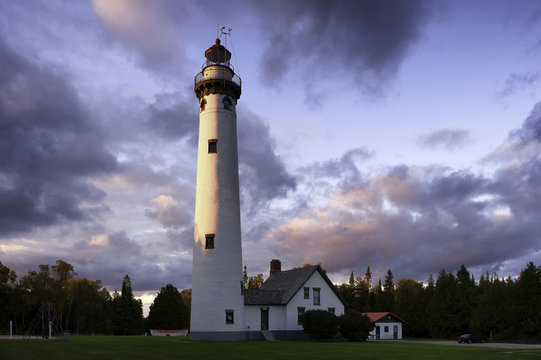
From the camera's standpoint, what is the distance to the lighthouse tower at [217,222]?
115 feet

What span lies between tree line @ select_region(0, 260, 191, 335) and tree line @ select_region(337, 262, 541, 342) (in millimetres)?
36614

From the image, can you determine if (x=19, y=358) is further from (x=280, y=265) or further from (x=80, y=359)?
(x=280, y=265)

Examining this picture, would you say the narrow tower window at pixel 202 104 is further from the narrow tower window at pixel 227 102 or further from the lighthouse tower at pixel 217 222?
the narrow tower window at pixel 227 102

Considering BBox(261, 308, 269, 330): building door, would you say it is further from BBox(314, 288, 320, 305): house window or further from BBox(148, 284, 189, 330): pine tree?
BBox(148, 284, 189, 330): pine tree

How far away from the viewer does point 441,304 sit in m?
63.3

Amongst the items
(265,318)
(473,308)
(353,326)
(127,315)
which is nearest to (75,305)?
(127,315)

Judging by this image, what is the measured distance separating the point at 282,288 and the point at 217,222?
40.4 feet

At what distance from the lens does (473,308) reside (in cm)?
6150

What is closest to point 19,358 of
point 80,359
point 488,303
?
point 80,359

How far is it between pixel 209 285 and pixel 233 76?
59.9 feet

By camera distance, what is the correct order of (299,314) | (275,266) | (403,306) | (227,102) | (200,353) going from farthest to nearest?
(403,306)
(275,266)
(299,314)
(227,102)
(200,353)

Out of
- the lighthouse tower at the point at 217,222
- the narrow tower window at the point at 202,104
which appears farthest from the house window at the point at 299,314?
the narrow tower window at the point at 202,104

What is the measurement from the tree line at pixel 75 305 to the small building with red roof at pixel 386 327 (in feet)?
104

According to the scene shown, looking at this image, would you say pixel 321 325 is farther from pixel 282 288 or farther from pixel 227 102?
pixel 227 102
